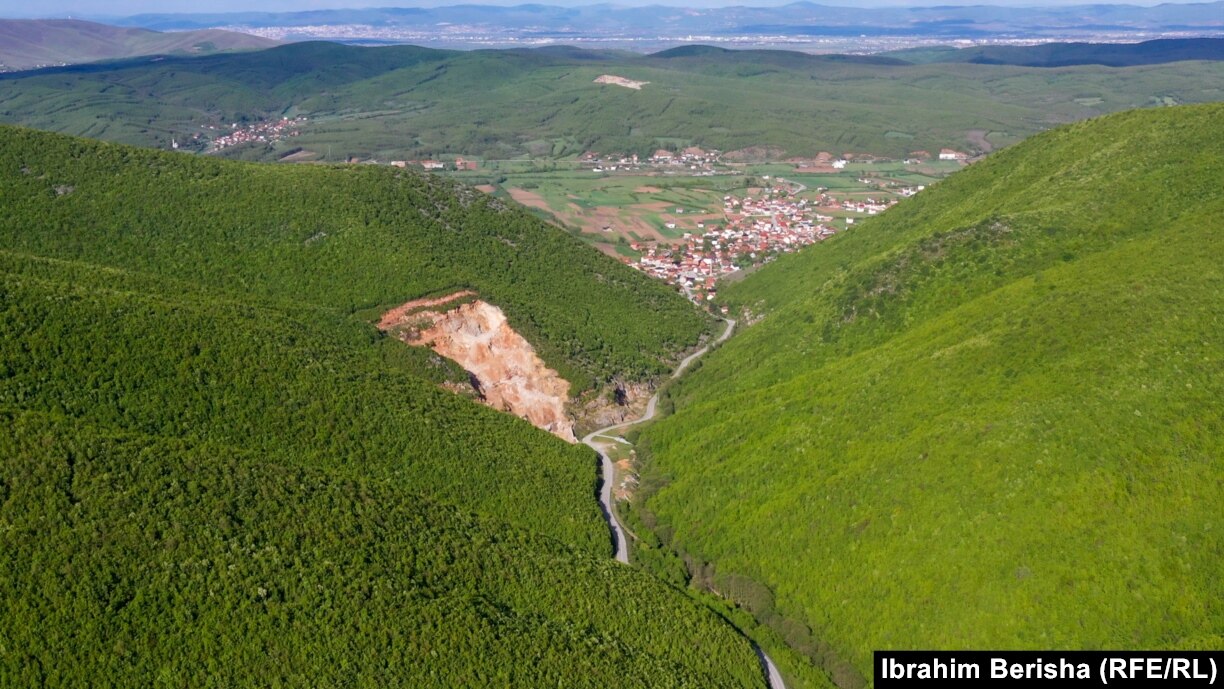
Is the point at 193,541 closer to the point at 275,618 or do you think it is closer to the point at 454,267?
the point at 275,618

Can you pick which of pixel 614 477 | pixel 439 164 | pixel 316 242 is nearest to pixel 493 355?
pixel 614 477

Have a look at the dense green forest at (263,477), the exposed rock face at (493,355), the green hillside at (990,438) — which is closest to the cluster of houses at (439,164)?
the dense green forest at (263,477)

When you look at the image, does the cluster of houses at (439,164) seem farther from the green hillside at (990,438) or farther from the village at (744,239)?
the green hillside at (990,438)

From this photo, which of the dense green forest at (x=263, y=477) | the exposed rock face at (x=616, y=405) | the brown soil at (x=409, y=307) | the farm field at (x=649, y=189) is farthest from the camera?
the farm field at (x=649, y=189)

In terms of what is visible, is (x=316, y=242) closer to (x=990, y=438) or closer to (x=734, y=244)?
(x=990, y=438)

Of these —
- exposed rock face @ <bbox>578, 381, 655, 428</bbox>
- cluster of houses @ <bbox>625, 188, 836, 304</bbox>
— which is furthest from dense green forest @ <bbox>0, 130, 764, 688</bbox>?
cluster of houses @ <bbox>625, 188, 836, 304</bbox>

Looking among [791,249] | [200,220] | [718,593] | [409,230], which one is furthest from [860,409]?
[791,249]

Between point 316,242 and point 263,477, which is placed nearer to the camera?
point 263,477
